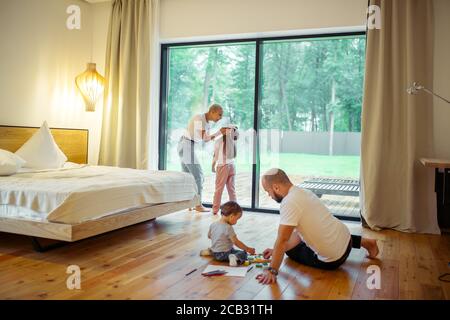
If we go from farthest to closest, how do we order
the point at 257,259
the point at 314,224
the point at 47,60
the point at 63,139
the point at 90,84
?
the point at 90,84 → the point at 63,139 → the point at 47,60 → the point at 257,259 → the point at 314,224

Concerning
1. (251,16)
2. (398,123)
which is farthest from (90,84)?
(398,123)

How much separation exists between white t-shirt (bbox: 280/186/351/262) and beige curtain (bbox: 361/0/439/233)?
5.28 ft

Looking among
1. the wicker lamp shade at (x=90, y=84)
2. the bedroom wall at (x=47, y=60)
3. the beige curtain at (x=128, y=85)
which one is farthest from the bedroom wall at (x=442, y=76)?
the bedroom wall at (x=47, y=60)

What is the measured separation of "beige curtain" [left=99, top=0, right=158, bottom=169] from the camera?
5.04 meters

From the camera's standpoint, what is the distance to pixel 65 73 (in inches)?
197

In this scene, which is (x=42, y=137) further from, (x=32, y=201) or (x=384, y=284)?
(x=384, y=284)

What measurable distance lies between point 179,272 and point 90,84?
10.8ft

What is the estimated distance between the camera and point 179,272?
2525mm

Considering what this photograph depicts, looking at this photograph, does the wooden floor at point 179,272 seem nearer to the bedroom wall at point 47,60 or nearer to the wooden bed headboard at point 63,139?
the wooden bed headboard at point 63,139

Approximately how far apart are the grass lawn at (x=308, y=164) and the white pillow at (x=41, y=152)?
67.5 inches

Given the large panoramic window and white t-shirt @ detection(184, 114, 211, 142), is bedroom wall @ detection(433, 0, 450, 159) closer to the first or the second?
the large panoramic window

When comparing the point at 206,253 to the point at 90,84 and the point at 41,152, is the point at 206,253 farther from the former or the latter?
the point at 90,84

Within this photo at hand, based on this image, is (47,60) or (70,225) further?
(47,60)
